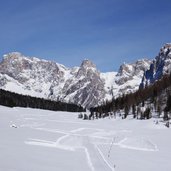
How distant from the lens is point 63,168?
66.3 ft

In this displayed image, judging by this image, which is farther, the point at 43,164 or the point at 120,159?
the point at 120,159

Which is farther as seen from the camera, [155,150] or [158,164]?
[155,150]

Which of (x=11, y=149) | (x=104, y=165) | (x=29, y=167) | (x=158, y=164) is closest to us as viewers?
(x=29, y=167)

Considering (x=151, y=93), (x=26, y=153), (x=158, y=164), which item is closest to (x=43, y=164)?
(x=26, y=153)

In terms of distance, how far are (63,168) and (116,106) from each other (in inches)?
5525

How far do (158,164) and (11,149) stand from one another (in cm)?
1126

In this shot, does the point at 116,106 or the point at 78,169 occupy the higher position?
the point at 116,106

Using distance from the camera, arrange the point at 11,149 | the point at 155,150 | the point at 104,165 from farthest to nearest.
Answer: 1. the point at 155,150
2. the point at 11,149
3. the point at 104,165

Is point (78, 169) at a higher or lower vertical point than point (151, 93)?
lower

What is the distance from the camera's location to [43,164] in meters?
20.4

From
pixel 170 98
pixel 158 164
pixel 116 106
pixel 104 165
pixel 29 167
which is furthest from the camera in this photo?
pixel 116 106

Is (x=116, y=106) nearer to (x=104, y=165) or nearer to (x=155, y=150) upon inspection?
(x=155, y=150)

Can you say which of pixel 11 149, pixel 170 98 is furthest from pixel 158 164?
pixel 170 98

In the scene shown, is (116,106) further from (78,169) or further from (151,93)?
(78,169)
